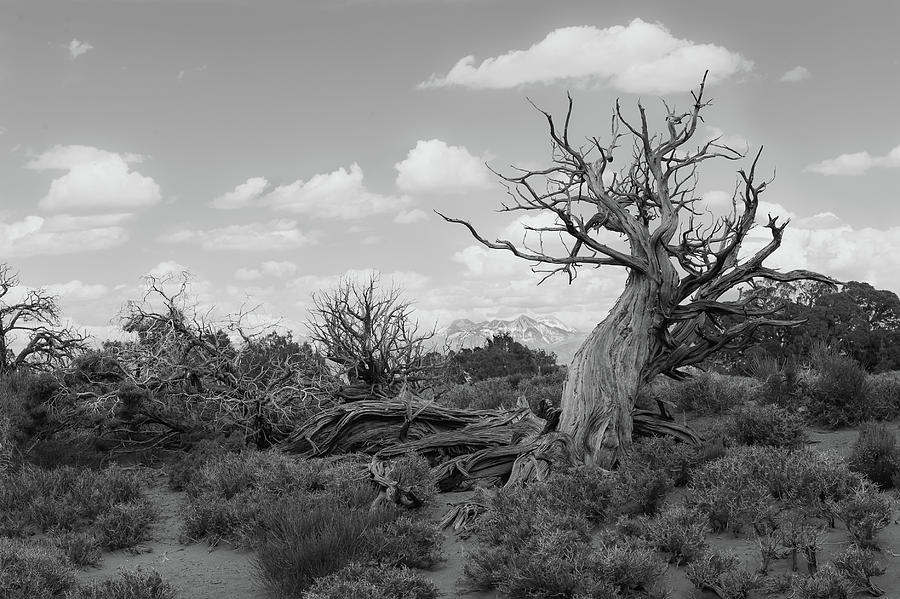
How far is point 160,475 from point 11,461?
2236 millimetres

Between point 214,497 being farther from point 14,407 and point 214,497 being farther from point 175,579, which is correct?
point 14,407

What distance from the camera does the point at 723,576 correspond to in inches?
252

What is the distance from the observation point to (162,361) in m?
14.1

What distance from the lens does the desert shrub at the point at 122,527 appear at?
351 inches

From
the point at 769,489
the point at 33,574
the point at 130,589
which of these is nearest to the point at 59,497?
the point at 33,574

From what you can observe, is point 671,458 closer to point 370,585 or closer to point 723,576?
point 723,576

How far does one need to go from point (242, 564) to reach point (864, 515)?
6.17m

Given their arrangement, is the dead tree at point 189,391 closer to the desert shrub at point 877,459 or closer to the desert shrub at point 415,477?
the desert shrub at point 415,477

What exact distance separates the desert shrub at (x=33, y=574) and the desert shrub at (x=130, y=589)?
0.34 meters

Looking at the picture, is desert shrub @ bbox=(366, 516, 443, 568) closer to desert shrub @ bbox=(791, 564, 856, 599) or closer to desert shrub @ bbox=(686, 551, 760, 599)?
desert shrub @ bbox=(686, 551, 760, 599)

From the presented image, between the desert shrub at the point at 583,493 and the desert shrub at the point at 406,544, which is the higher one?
the desert shrub at the point at 583,493

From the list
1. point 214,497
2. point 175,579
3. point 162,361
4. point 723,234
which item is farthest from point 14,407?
point 723,234

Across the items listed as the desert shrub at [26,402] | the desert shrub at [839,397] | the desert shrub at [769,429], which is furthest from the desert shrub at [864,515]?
the desert shrub at [26,402]

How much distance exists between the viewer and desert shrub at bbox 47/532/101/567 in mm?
8227
